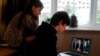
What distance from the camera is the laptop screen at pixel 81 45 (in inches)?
108

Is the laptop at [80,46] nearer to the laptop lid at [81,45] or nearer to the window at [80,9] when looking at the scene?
the laptop lid at [81,45]

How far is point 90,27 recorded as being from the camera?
3584 millimetres

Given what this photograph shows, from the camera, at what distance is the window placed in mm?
3617

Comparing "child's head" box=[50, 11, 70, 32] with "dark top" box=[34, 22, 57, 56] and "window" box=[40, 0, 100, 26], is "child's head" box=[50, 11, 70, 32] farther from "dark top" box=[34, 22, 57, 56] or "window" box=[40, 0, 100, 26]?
"window" box=[40, 0, 100, 26]

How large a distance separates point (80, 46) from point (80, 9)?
1005mm

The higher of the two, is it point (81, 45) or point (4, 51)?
point (81, 45)

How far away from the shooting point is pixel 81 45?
112 inches

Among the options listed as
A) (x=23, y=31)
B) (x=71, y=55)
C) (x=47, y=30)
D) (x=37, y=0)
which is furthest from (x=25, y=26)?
(x=71, y=55)

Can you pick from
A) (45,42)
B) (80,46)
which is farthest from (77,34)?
(45,42)

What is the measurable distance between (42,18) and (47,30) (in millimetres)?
1858

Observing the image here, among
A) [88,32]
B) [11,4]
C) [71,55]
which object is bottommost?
[71,55]

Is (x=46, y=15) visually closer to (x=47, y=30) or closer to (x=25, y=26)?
(x=25, y=26)

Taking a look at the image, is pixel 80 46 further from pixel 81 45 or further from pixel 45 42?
pixel 45 42

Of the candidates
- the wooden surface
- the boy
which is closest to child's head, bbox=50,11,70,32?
the boy
